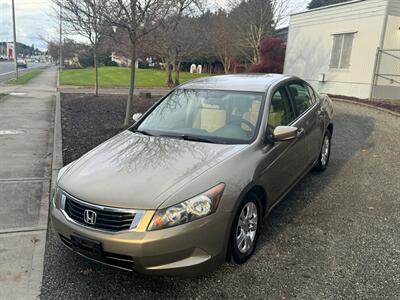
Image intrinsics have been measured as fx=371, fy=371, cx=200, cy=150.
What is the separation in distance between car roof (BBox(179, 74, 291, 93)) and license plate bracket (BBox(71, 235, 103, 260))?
237 centimetres

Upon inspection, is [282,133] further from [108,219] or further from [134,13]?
[134,13]

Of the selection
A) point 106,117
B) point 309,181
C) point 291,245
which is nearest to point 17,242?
point 291,245

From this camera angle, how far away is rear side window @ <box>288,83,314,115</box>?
478cm

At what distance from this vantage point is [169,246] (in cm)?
268

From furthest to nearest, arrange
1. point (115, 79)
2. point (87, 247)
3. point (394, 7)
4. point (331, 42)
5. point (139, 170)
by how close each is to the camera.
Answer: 1. point (115, 79)
2. point (331, 42)
3. point (394, 7)
4. point (139, 170)
5. point (87, 247)

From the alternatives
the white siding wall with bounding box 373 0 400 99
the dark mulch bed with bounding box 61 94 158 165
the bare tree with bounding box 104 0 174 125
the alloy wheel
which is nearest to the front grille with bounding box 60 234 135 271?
the alloy wheel

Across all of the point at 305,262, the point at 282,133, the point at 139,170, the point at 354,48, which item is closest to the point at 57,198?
the point at 139,170

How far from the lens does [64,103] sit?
47.6ft

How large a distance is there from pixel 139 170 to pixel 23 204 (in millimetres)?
2288

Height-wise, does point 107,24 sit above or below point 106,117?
above

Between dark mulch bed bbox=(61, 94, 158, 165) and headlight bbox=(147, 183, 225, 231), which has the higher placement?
headlight bbox=(147, 183, 225, 231)

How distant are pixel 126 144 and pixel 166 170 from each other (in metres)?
0.88

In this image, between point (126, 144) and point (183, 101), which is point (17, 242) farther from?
point (183, 101)

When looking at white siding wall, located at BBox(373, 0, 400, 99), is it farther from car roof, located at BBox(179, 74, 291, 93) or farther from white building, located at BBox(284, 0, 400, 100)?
car roof, located at BBox(179, 74, 291, 93)
